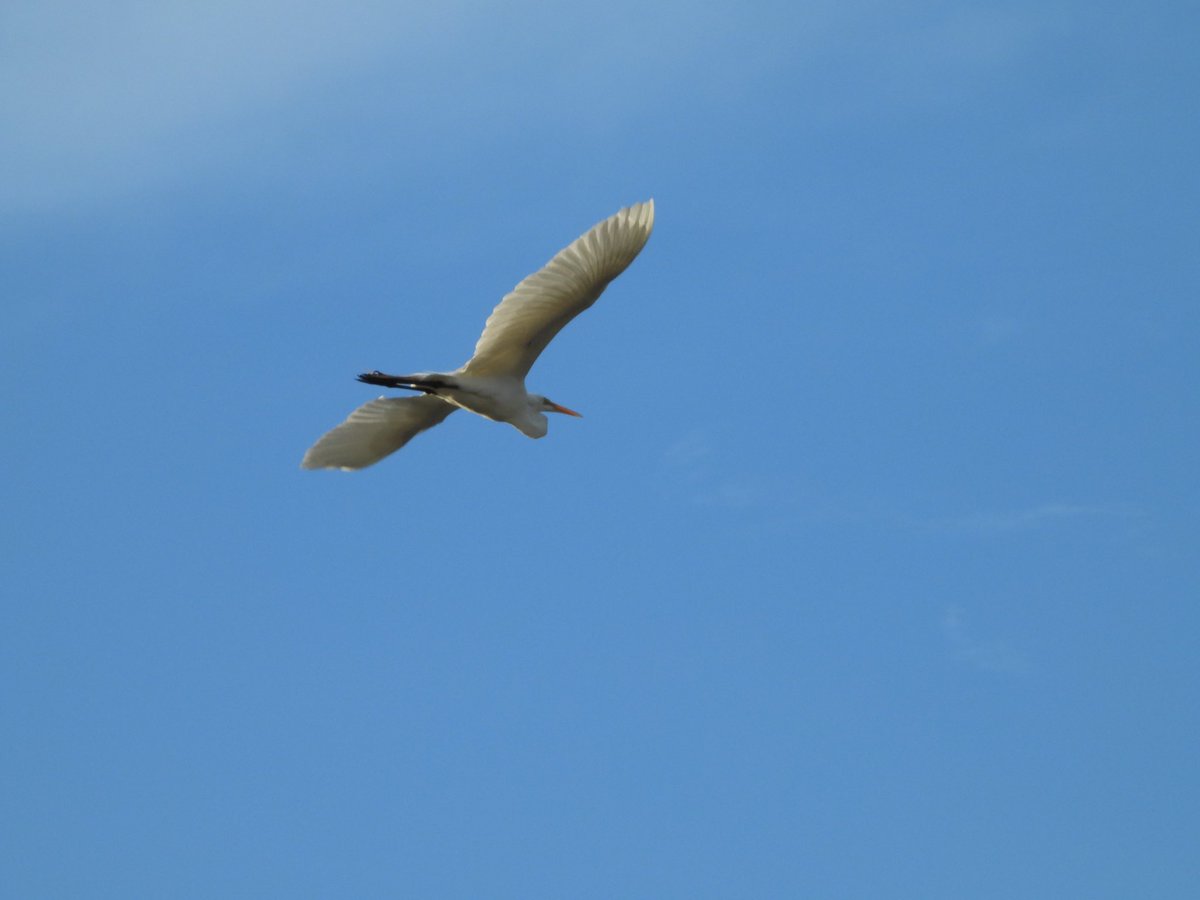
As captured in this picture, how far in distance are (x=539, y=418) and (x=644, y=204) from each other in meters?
4.10

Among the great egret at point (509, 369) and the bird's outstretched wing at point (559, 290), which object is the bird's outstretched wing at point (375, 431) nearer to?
the great egret at point (509, 369)

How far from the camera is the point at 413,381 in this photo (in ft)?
66.6

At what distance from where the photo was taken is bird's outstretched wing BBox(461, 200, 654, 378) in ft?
60.7

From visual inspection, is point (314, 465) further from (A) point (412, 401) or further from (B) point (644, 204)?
(B) point (644, 204)

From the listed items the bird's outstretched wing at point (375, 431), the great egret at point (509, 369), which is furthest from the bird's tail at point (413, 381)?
the bird's outstretched wing at point (375, 431)

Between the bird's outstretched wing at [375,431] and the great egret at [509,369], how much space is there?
0.01 metres

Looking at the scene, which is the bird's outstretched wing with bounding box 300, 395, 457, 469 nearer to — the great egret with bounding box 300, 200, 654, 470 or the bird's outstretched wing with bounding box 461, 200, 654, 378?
the great egret with bounding box 300, 200, 654, 470

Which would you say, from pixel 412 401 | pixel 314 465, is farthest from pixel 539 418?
pixel 314 465

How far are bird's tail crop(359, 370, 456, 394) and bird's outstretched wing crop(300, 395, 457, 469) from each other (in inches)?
39.8

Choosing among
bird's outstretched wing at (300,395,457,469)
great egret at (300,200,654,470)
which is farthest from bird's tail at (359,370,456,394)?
bird's outstretched wing at (300,395,457,469)

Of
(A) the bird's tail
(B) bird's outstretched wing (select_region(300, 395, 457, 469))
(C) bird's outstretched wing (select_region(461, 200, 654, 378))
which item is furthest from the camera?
(B) bird's outstretched wing (select_region(300, 395, 457, 469))

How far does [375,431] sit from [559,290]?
406 centimetres

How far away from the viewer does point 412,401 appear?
2152 centimetres

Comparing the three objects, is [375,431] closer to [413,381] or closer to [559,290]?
Answer: [413,381]
